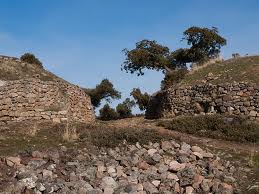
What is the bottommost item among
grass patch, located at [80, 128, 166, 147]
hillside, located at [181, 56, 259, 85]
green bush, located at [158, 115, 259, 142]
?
grass patch, located at [80, 128, 166, 147]

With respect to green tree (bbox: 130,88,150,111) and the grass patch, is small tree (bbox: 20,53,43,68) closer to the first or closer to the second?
green tree (bbox: 130,88,150,111)

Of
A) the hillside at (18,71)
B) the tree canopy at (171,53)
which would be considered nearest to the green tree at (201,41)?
the tree canopy at (171,53)

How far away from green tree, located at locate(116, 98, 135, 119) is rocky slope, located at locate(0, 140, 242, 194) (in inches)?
941

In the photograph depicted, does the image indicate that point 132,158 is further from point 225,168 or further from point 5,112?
point 5,112

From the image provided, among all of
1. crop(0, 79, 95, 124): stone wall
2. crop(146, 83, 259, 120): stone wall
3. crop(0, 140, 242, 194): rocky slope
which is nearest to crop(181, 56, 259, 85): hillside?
crop(146, 83, 259, 120): stone wall

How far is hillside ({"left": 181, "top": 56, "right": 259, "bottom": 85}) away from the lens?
27.8 meters

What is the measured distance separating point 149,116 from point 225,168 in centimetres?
1878

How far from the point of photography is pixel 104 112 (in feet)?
125

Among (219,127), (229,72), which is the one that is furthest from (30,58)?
(219,127)

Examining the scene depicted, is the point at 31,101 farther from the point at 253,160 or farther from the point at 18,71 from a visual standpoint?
the point at 253,160

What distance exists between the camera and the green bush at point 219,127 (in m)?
19.2

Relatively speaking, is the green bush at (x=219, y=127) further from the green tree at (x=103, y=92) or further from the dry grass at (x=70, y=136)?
the green tree at (x=103, y=92)

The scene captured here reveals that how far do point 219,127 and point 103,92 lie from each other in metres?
20.5

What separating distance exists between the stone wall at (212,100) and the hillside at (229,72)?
100 centimetres
